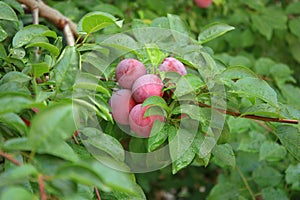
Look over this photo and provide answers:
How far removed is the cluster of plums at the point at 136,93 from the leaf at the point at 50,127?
11.6 inches

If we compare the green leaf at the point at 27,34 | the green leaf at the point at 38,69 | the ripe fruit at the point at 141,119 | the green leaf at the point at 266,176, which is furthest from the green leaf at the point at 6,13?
the green leaf at the point at 266,176

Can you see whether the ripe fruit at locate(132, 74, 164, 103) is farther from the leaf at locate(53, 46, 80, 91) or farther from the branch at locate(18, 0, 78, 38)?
the branch at locate(18, 0, 78, 38)

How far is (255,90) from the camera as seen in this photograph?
804 mm

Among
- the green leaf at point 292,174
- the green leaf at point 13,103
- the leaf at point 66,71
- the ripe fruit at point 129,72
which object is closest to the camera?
the green leaf at point 13,103

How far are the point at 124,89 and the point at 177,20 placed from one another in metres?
0.26

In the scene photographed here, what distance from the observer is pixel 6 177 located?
0.49 m

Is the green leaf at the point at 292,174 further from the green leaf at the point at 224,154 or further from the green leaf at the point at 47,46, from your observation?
the green leaf at the point at 47,46

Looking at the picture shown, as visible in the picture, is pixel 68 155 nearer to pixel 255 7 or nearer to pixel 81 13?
pixel 81 13

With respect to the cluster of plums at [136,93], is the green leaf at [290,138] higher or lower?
lower

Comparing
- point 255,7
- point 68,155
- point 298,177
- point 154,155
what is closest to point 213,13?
point 255,7

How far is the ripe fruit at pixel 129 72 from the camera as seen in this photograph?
0.83 m

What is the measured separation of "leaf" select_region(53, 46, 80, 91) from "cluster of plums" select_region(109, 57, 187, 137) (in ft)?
0.39

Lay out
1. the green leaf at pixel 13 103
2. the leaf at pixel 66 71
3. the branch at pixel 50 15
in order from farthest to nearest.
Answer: the branch at pixel 50 15 < the leaf at pixel 66 71 < the green leaf at pixel 13 103

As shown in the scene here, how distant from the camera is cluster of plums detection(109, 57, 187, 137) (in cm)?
79
